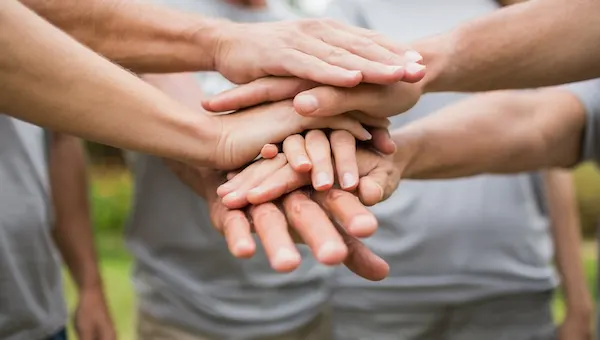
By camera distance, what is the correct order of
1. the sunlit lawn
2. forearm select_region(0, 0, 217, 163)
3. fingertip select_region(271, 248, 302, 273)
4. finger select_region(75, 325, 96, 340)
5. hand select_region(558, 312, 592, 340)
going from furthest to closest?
1. the sunlit lawn
2. hand select_region(558, 312, 592, 340)
3. finger select_region(75, 325, 96, 340)
4. forearm select_region(0, 0, 217, 163)
5. fingertip select_region(271, 248, 302, 273)

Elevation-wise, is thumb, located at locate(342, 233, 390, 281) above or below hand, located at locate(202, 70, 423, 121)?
below

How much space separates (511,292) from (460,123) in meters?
0.56

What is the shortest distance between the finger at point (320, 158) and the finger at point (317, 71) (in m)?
0.10

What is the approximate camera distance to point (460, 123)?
5.92ft

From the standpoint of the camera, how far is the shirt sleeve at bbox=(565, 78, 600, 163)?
1.82 m

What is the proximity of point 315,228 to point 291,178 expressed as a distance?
0.20 m

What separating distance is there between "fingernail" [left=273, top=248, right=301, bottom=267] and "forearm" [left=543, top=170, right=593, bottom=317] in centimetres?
140

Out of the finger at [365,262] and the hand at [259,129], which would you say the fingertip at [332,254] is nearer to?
the finger at [365,262]

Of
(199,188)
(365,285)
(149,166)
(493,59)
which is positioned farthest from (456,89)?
(149,166)

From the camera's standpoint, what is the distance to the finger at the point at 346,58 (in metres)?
1.38

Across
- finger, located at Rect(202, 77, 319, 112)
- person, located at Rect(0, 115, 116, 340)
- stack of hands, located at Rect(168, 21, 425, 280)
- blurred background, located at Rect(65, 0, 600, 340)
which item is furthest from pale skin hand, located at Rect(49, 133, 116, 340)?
blurred background, located at Rect(65, 0, 600, 340)

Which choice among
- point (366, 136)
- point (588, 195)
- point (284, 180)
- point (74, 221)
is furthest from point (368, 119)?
point (588, 195)

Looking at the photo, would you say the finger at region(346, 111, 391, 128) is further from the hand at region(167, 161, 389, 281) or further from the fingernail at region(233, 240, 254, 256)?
the fingernail at region(233, 240, 254, 256)

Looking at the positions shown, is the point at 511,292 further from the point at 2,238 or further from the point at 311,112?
the point at 2,238
